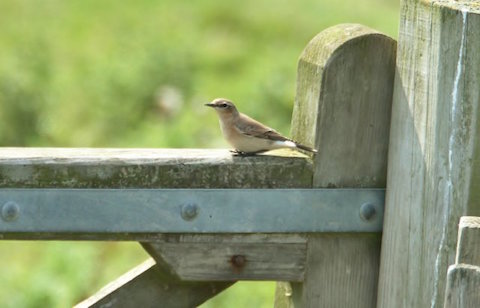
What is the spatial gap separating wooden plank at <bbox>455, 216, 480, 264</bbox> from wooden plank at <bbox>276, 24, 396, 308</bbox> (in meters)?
0.69

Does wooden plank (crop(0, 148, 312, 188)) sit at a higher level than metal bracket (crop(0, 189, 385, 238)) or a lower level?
higher

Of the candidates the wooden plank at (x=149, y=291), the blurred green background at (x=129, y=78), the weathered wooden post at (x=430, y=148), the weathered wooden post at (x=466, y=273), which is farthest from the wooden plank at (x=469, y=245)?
the blurred green background at (x=129, y=78)

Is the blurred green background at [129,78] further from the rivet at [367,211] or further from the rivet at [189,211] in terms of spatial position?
the rivet at [189,211]

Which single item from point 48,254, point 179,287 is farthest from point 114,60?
point 179,287

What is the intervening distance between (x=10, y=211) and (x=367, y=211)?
111cm

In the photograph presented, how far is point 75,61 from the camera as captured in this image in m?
12.9

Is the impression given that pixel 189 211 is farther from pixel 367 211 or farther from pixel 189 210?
pixel 367 211

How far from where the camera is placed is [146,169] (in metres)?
3.42

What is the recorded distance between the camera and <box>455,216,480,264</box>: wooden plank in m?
2.98

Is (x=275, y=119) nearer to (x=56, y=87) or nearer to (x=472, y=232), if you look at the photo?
(x=56, y=87)

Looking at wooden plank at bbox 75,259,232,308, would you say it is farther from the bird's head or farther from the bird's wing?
the bird's head

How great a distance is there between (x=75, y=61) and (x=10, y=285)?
5.84 m

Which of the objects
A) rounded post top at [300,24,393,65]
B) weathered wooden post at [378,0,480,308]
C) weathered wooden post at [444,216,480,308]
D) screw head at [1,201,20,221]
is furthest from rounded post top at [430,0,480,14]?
screw head at [1,201,20,221]

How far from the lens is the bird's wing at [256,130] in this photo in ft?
15.1
